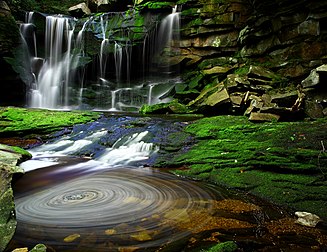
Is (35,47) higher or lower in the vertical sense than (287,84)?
higher

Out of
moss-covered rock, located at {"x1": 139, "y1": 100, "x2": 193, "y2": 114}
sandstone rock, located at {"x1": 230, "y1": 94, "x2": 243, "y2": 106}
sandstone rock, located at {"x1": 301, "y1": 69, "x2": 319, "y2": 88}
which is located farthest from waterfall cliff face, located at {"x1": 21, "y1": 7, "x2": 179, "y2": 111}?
sandstone rock, located at {"x1": 301, "y1": 69, "x2": 319, "y2": 88}

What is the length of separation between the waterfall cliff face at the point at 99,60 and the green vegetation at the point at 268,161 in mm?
10565

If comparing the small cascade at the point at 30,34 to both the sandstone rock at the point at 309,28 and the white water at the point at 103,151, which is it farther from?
the sandstone rock at the point at 309,28

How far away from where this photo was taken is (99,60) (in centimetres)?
1883

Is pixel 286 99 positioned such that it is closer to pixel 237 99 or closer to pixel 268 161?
pixel 237 99

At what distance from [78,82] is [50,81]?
1823 millimetres

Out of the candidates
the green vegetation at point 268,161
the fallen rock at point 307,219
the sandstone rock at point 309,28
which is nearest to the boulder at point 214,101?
the green vegetation at point 268,161

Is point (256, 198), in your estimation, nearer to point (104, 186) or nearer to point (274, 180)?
point (274, 180)

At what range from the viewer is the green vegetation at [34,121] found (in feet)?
32.7

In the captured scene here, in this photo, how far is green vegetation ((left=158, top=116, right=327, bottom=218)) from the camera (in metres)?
4.54

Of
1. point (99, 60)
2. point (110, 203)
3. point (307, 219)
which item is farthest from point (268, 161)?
point (99, 60)

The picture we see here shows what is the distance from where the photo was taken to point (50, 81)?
1822cm

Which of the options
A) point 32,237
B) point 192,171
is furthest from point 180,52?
point 32,237

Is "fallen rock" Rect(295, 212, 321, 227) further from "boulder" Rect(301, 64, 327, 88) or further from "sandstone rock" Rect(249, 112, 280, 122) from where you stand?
"boulder" Rect(301, 64, 327, 88)
